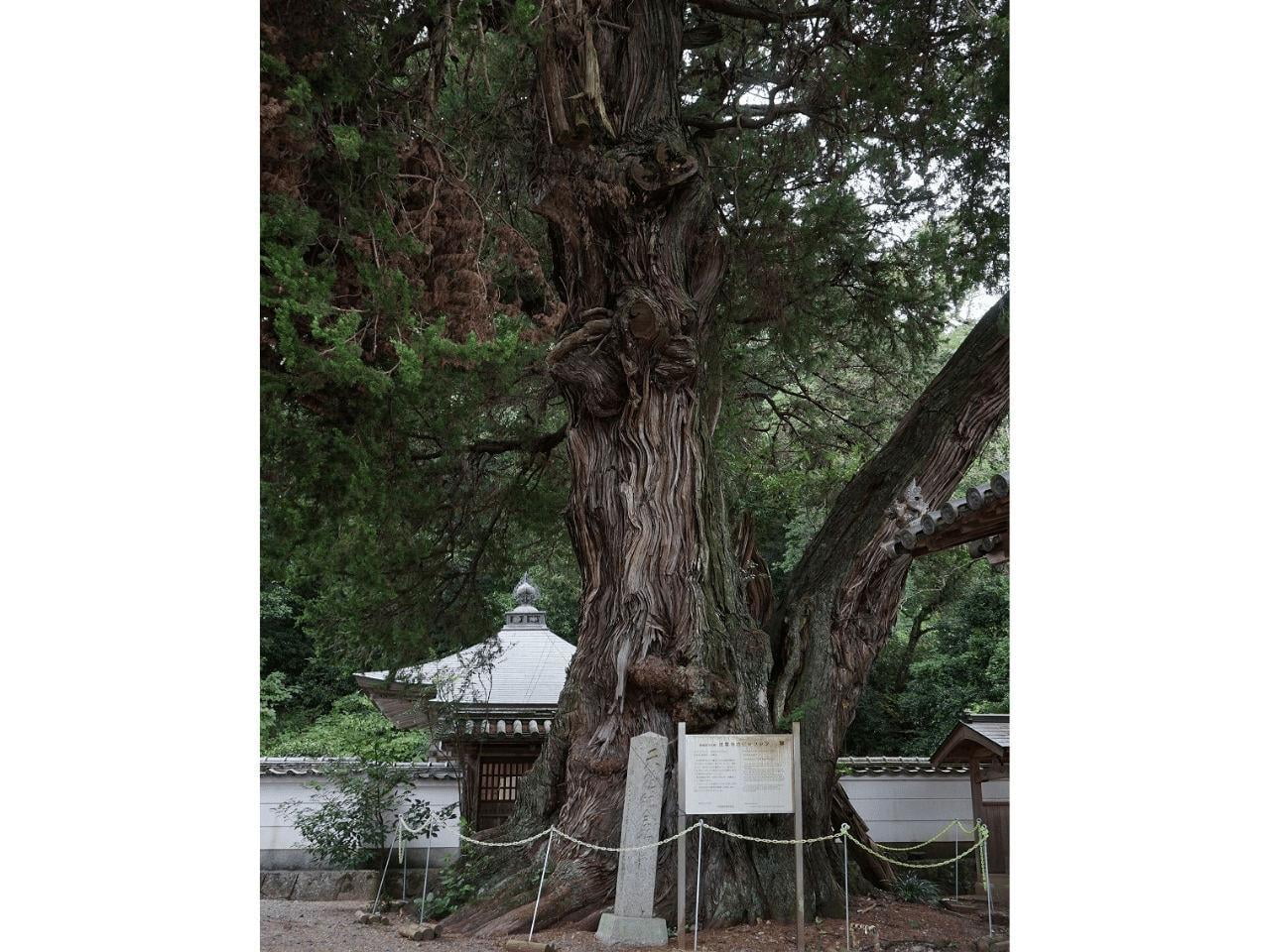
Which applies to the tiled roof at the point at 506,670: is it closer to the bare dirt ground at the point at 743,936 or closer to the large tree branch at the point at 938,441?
the bare dirt ground at the point at 743,936

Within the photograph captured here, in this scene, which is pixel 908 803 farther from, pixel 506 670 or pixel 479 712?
pixel 479 712

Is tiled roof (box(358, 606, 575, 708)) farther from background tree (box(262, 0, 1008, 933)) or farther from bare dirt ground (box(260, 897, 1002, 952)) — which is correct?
bare dirt ground (box(260, 897, 1002, 952))

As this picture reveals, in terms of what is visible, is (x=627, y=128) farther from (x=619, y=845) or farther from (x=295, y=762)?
(x=295, y=762)

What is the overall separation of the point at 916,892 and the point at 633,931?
7.84 ft

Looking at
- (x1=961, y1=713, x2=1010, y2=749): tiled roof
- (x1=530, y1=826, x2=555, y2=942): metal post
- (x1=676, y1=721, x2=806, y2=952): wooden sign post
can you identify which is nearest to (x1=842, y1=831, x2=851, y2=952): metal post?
(x1=676, y1=721, x2=806, y2=952): wooden sign post

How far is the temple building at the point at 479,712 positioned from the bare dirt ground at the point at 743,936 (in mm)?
1962

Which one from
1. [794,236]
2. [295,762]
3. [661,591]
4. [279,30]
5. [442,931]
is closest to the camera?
[279,30]

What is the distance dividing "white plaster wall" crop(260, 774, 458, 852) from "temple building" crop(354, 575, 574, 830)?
36cm

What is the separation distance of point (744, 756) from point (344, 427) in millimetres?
2249

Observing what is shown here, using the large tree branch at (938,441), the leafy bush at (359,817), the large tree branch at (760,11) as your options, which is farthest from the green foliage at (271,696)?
the large tree branch at (760,11)

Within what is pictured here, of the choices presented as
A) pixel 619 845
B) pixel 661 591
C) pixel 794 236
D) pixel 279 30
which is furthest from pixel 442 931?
pixel 794 236

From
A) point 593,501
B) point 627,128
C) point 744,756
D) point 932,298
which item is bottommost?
point 744,756

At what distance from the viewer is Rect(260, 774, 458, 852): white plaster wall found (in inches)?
329

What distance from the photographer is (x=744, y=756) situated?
4.82 m
